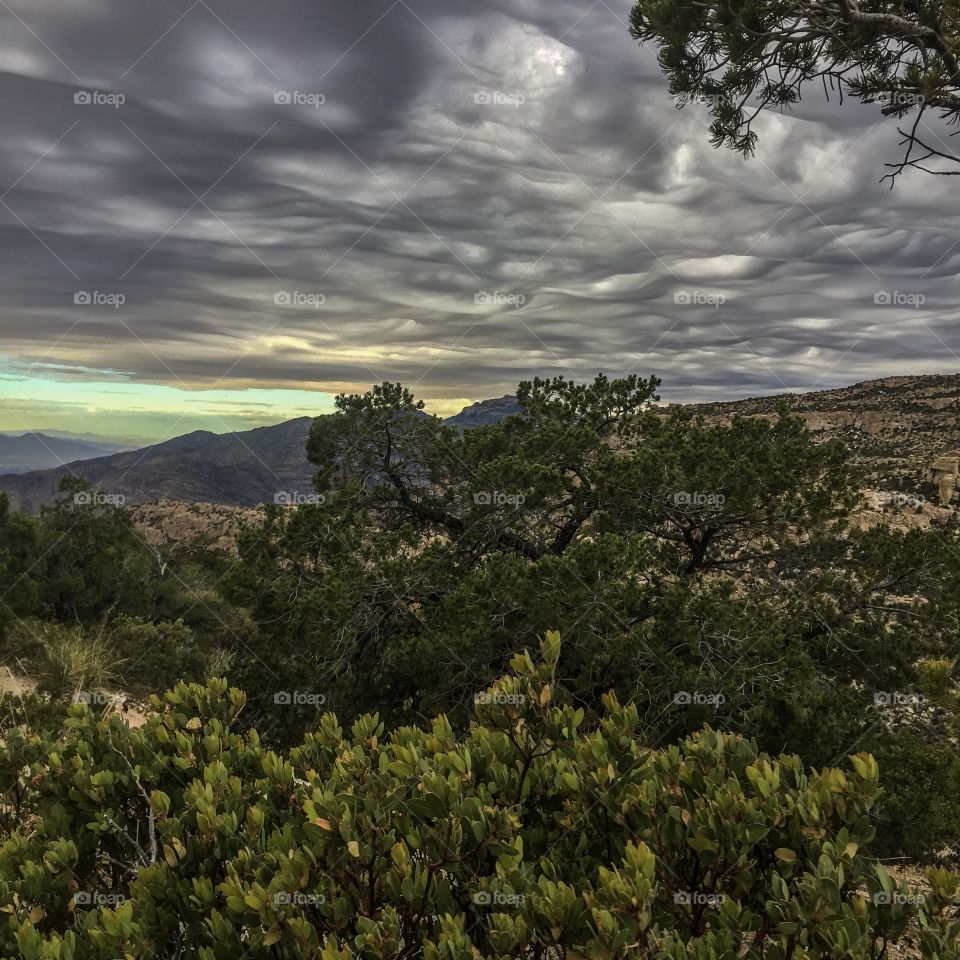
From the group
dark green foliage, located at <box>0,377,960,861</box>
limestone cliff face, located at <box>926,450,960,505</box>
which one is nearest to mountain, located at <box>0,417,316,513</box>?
limestone cliff face, located at <box>926,450,960,505</box>

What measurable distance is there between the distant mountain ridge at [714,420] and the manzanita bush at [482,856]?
25.7m

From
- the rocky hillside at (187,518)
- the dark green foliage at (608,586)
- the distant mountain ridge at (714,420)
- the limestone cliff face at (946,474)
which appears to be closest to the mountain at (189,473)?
the distant mountain ridge at (714,420)

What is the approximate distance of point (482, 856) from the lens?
2.31 metres

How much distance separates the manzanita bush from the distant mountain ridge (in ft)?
84.2

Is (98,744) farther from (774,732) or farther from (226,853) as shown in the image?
(774,732)

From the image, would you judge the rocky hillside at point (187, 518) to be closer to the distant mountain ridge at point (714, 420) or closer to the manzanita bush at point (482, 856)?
the distant mountain ridge at point (714, 420)

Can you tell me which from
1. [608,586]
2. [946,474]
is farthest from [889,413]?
[608,586]

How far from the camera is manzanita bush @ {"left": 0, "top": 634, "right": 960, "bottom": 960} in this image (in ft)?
6.47

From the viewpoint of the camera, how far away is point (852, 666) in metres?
8.11

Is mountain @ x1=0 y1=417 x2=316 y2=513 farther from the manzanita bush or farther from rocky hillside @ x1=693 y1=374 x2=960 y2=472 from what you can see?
the manzanita bush

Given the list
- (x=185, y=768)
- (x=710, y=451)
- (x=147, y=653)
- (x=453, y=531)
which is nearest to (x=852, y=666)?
(x=710, y=451)

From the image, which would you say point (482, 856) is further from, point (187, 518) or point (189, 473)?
point (189, 473)

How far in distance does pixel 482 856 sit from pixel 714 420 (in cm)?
2705

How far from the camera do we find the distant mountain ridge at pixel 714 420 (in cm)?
3834
